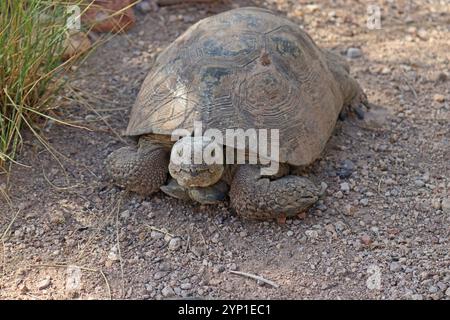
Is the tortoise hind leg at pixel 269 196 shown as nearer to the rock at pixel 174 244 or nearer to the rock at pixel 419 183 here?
the rock at pixel 174 244

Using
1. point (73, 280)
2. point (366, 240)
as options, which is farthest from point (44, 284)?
point (366, 240)

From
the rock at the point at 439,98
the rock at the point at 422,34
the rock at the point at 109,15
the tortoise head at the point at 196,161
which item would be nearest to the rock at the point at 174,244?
the tortoise head at the point at 196,161

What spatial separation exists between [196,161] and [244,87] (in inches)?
19.6

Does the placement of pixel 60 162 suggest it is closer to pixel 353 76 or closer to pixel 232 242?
pixel 232 242

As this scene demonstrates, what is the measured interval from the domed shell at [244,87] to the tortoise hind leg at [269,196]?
147 millimetres

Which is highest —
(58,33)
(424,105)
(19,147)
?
(58,33)

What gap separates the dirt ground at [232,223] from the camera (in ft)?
10.4

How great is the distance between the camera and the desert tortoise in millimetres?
3447

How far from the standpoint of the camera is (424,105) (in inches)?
173

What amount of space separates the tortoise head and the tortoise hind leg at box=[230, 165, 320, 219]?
17cm

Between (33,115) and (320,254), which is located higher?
(33,115)

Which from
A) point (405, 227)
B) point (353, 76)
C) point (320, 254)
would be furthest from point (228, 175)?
point (353, 76)

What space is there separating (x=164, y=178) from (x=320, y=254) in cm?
92

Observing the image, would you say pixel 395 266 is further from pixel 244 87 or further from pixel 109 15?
pixel 109 15
